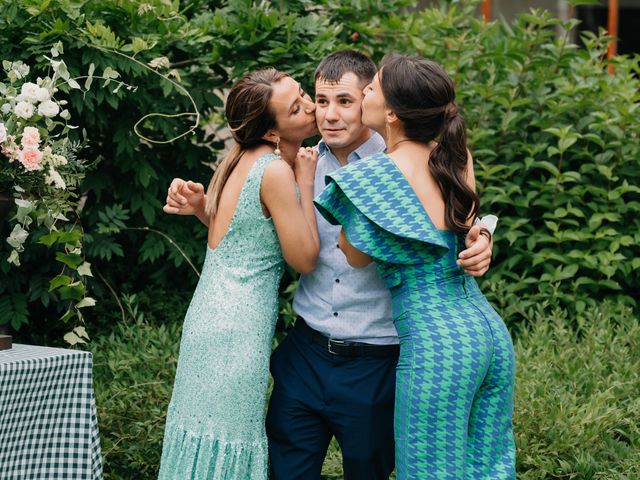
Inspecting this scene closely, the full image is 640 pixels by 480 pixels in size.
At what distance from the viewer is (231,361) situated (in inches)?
114

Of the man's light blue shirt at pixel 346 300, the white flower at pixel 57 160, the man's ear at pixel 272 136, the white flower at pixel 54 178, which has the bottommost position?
the man's light blue shirt at pixel 346 300

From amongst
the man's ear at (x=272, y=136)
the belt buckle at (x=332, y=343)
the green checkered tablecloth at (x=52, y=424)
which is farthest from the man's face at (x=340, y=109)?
the green checkered tablecloth at (x=52, y=424)

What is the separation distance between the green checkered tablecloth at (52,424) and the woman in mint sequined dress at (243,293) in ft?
1.45

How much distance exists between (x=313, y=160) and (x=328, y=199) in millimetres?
276

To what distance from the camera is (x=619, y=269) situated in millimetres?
5371

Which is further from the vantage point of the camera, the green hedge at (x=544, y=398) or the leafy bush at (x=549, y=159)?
the leafy bush at (x=549, y=159)

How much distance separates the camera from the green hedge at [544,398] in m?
3.88

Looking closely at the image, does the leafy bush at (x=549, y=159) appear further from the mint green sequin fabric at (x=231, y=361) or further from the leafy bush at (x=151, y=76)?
the mint green sequin fabric at (x=231, y=361)

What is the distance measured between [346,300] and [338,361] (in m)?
0.19

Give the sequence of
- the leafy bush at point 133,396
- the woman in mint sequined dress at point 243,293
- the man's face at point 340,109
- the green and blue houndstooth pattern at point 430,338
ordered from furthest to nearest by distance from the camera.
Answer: the leafy bush at point 133,396 < the man's face at point 340,109 < the woman in mint sequined dress at point 243,293 < the green and blue houndstooth pattern at point 430,338

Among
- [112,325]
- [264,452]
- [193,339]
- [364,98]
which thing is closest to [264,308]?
[193,339]

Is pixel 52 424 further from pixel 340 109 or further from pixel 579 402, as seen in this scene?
pixel 579 402

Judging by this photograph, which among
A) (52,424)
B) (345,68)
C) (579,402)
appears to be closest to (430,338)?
(345,68)

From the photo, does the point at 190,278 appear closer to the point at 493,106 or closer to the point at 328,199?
the point at 493,106
